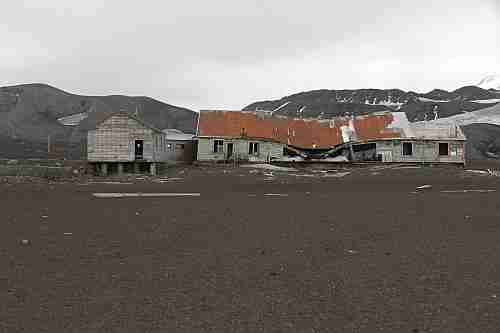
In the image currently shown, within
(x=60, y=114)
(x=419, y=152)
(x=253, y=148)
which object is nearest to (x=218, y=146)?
(x=253, y=148)

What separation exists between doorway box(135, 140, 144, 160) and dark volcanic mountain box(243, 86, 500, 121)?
289ft

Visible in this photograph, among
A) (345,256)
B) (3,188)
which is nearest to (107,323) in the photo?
(345,256)

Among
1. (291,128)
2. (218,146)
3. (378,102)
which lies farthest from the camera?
(378,102)

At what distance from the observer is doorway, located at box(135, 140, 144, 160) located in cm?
3775

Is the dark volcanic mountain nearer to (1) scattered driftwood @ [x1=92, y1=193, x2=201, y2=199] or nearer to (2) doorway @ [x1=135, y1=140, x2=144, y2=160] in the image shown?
(2) doorway @ [x1=135, y1=140, x2=144, y2=160]

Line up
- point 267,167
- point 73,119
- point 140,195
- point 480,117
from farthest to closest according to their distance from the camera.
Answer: point 480,117
point 73,119
point 267,167
point 140,195

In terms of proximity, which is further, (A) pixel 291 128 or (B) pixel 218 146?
(A) pixel 291 128

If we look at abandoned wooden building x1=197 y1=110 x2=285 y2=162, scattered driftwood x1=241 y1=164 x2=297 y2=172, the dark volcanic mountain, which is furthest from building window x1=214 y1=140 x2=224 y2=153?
the dark volcanic mountain

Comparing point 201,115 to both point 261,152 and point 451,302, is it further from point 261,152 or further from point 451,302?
point 451,302

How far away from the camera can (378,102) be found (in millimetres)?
158625

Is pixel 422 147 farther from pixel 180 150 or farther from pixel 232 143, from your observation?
pixel 180 150

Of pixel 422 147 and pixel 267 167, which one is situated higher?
pixel 422 147

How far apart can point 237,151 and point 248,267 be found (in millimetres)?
34957

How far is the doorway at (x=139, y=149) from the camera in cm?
3775
